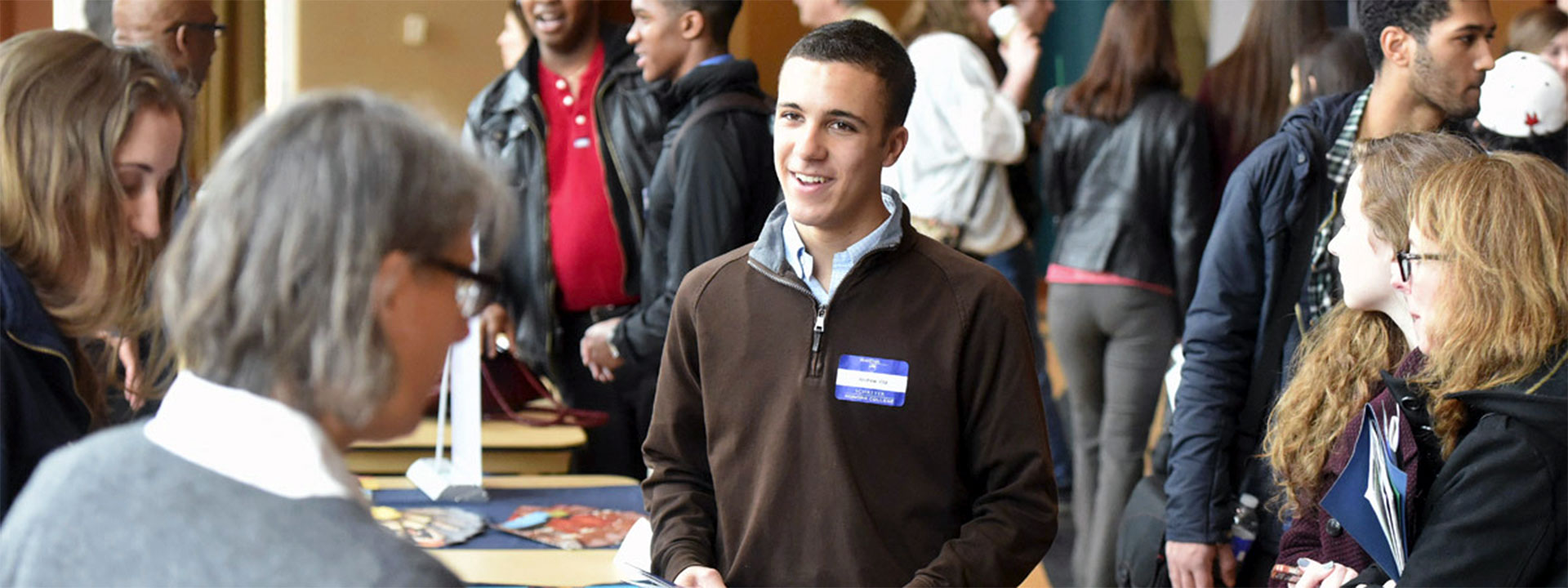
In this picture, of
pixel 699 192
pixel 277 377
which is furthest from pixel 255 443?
pixel 699 192

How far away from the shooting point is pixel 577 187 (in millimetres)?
3428

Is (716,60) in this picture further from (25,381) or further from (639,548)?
(25,381)

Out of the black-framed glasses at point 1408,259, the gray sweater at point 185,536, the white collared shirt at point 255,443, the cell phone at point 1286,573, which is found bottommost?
the cell phone at point 1286,573

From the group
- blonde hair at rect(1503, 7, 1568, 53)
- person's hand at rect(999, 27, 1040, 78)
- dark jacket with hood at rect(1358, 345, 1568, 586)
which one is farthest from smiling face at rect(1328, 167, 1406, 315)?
person's hand at rect(999, 27, 1040, 78)

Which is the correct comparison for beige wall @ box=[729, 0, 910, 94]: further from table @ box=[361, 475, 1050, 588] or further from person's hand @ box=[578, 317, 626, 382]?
table @ box=[361, 475, 1050, 588]

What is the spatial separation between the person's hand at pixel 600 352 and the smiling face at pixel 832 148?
4.84ft

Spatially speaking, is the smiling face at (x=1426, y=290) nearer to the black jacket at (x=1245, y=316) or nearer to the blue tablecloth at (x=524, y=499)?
the black jacket at (x=1245, y=316)

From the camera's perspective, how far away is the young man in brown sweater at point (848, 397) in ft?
5.46

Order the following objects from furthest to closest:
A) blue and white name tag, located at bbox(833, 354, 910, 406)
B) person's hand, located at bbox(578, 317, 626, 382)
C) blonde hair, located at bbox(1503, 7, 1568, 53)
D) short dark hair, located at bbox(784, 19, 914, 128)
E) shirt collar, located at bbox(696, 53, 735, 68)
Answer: blonde hair, located at bbox(1503, 7, 1568, 53) < person's hand, located at bbox(578, 317, 626, 382) < shirt collar, located at bbox(696, 53, 735, 68) < short dark hair, located at bbox(784, 19, 914, 128) < blue and white name tag, located at bbox(833, 354, 910, 406)

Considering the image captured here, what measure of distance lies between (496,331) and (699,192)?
0.64m

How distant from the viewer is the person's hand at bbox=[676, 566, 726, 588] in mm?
1679

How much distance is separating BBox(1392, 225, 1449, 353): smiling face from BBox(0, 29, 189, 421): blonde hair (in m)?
1.51

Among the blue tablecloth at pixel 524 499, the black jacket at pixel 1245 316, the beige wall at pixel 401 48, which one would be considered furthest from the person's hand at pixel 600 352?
the black jacket at pixel 1245 316

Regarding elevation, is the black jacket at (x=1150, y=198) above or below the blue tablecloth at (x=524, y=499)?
above
